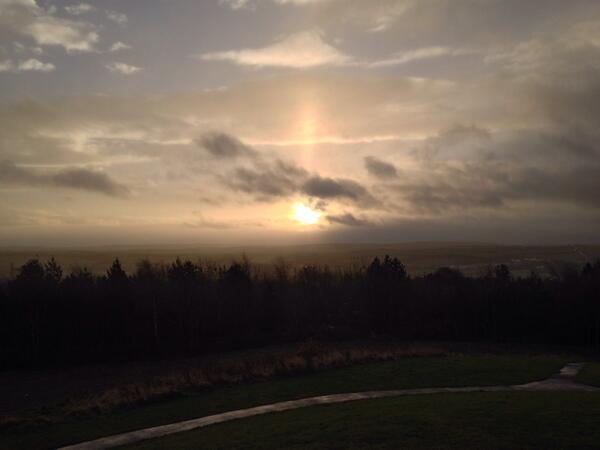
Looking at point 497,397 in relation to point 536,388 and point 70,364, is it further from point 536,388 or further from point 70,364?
point 70,364

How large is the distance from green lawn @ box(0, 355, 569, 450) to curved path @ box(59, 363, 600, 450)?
822 millimetres

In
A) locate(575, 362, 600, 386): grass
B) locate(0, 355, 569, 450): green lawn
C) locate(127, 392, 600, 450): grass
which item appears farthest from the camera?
locate(575, 362, 600, 386): grass

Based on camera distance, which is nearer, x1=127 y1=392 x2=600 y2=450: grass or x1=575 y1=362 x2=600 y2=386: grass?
x1=127 y1=392 x2=600 y2=450: grass

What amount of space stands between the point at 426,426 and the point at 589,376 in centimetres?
1709

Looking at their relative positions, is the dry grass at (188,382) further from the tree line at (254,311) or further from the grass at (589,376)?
the tree line at (254,311)

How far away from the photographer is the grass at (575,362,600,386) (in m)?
24.2

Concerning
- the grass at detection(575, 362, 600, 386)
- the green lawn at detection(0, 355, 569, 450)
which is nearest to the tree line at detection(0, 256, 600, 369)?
the green lawn at detection(0, 355, 569, 450)

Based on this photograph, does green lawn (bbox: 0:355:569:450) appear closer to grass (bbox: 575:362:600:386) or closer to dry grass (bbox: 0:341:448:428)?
dry grass (bbox: 0:341:448:428)

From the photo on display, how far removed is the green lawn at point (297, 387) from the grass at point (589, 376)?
1.54m

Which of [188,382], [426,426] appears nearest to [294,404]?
[188,382]

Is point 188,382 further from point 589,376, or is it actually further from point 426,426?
point 589,376

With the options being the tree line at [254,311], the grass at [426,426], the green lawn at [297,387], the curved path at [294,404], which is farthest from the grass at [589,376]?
the tree line at [254,311]

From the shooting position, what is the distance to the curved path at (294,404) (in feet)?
57.0

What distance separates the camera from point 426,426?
13.5 m
